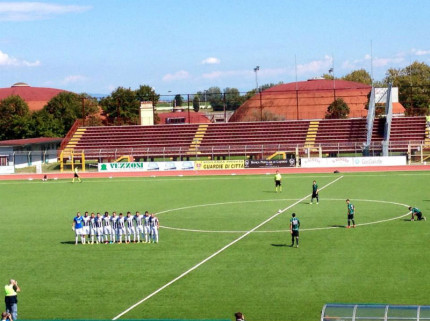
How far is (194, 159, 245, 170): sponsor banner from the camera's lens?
7800 centimetres

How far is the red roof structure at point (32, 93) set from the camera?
14688 cm

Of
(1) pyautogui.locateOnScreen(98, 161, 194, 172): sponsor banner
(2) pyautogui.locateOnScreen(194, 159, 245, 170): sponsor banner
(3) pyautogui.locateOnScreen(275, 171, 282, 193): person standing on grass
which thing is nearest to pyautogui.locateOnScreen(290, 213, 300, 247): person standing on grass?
(3) pyautogui.locateOnScreen(275, 171, 282, 193): person standing on grass

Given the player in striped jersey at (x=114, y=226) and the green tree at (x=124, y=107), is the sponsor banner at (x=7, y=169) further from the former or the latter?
the player in striped jersey at (x=114, y=226)

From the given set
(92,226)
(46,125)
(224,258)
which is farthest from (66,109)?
(224,258)

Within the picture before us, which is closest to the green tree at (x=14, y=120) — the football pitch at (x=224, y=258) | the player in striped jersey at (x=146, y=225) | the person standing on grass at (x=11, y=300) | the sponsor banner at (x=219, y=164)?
the sponsor banner at (x=219, y=164)

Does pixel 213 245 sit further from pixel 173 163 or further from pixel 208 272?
pixel 173 163

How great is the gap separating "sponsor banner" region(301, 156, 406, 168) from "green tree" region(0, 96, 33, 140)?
4842cm

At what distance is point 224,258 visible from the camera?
31812 millimetres

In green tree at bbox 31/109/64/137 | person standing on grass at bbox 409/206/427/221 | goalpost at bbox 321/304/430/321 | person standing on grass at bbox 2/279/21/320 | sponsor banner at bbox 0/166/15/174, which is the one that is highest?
green tree at bbox 31/109/64/137

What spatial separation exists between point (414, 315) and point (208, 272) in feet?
43.5

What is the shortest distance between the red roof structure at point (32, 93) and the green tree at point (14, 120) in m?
29.1

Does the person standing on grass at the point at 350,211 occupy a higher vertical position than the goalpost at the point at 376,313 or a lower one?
higher

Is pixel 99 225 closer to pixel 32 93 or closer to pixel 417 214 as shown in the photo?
pixel 417 214

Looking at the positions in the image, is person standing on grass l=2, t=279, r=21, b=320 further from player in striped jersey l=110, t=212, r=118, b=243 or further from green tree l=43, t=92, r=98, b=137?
green tree l=43, t=92, r=98, b=137
